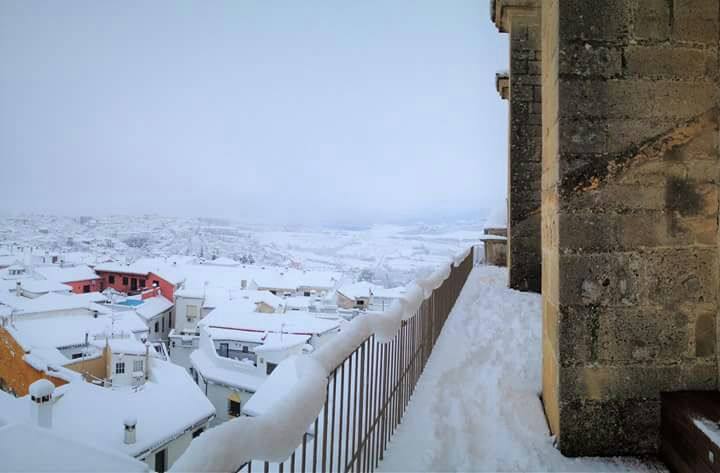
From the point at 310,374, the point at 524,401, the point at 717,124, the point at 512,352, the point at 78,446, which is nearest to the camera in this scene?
the point at 310,374

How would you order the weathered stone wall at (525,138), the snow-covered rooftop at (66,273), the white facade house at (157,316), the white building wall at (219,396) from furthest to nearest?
1. the snow-covered rooftop at (66,273)
2. the white facade house at (157,316)
3. the white building wall at (219,396)
4. the weathered stone wall at (525,138)

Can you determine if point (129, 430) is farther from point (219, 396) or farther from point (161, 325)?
point (161, 325)

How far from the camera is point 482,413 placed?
3.29 m

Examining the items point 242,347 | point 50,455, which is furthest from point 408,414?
point 242,347

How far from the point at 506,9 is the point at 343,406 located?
9.10 meters

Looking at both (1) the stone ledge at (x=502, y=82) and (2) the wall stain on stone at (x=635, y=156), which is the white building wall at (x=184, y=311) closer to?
(1) the stone ledge at (x=502, y=82)

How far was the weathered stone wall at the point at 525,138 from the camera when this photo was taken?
8508 millimetres

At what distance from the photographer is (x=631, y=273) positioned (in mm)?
2551

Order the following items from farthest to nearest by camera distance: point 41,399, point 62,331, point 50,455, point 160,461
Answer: point 62,331 → point 160,461 → point 41,399 → point 50,455

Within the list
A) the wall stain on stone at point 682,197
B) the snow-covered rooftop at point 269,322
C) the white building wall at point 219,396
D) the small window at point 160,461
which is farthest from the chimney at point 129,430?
the wall stain on stone at point 682,197

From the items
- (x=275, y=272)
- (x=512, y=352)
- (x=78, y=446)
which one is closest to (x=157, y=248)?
(x=275, y=272)

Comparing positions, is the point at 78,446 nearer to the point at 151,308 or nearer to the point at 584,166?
the point at 584,166

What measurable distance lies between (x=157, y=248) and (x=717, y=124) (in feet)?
195

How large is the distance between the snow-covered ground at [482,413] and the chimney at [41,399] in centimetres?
848
